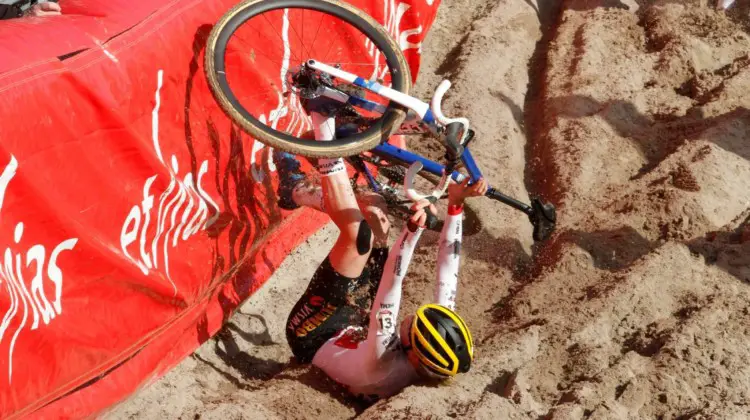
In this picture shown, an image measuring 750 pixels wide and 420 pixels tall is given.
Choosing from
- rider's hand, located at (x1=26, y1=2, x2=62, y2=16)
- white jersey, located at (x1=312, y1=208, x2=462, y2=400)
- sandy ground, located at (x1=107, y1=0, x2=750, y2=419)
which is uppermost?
rider's hand, located at (x1=26, y1=2, x2=62, y2=16)

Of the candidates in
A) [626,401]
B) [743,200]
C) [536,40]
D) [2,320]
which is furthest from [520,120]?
[2,320]

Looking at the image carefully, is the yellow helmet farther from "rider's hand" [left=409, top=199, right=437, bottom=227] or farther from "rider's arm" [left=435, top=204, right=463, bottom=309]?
"rider's hand" [left=409, top=199, right=437, bottom=227]

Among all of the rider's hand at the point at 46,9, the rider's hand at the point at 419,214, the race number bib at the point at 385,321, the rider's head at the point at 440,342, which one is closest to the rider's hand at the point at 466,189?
the rider's hand at the point at 419,214

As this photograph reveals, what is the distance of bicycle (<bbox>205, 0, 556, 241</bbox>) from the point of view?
16.3 ft

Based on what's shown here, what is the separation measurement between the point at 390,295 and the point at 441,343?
17.7 inches

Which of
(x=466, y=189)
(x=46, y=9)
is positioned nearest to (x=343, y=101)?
(x=466, y=189)

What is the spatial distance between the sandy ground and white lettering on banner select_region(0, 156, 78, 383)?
38.7 inches

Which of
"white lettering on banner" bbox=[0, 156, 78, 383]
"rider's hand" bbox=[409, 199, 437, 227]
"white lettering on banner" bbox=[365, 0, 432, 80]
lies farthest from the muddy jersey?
"white lettering on banner" bbox=[365, 0, 432, 80]

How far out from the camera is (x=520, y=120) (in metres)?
7.98

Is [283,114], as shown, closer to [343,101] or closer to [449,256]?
[343,101]

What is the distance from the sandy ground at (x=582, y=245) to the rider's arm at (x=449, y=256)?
0.49m

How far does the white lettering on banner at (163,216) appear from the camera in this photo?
503 centimetres

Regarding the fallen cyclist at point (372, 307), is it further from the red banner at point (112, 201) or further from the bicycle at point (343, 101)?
the red banner at point (112, 201)

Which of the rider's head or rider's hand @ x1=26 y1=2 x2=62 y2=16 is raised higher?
rider's hand @ x1=26 y1=2 x2=62 y2=16
